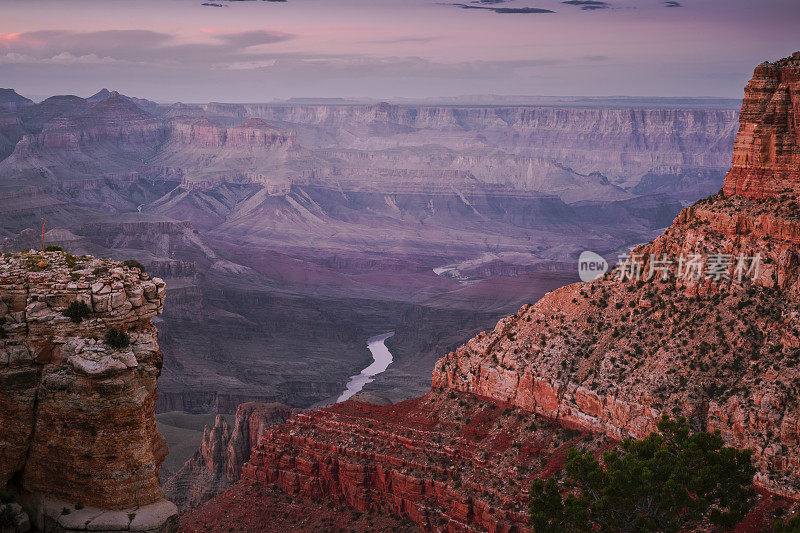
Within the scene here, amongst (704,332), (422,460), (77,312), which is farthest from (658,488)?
(77,312)

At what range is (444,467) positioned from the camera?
4294cm

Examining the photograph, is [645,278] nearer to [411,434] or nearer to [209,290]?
[411,434]

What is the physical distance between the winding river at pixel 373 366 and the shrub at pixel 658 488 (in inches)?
3088

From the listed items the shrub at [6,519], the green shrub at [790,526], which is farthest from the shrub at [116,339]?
the green shrub at [790,526]

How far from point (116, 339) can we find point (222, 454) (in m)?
44.0

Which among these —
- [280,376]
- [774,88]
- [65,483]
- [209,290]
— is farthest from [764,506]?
[209,290]

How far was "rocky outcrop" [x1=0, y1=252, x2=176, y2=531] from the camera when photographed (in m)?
27.1

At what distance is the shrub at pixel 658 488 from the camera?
1246 inches

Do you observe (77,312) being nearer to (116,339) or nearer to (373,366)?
(116,339)

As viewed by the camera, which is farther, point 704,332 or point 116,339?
point 704,332

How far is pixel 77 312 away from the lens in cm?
2733

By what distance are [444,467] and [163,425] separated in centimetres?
4776

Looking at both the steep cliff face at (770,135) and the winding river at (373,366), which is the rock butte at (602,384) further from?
the winding river at (373,366)

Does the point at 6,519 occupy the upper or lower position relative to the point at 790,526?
lower
